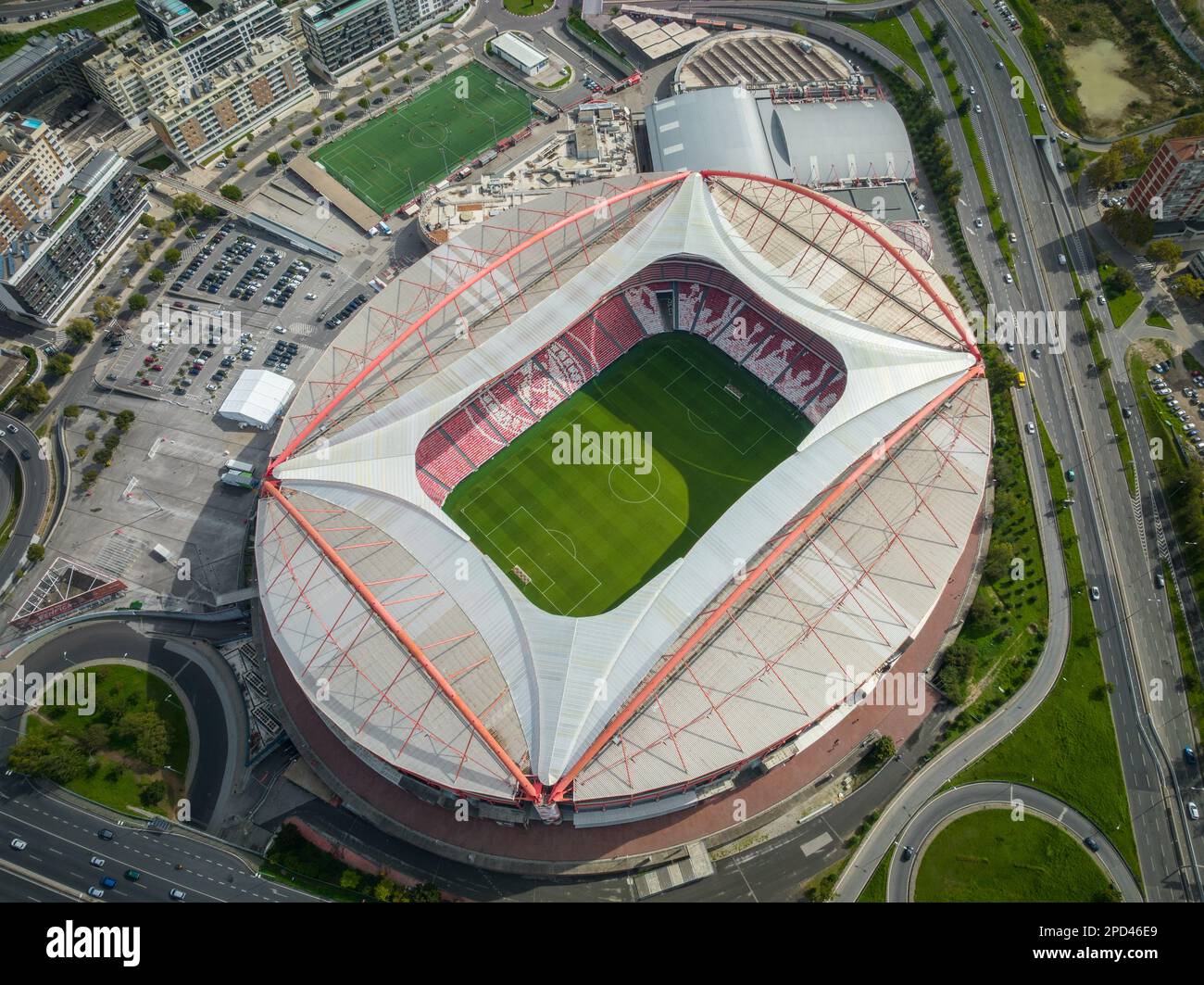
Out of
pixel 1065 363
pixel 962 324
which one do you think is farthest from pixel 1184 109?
pixel 962 324

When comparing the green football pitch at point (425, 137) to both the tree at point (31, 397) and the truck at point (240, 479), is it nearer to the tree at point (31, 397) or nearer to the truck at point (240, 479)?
the truck at point (240, 479)

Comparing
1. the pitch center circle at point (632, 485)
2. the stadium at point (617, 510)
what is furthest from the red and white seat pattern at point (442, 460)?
the pitch center circle at point (632, 485)

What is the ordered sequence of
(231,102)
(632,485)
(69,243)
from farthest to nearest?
(231,102) < (69,243) < (632,485)

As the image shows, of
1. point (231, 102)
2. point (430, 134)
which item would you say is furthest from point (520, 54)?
point (231, 102)

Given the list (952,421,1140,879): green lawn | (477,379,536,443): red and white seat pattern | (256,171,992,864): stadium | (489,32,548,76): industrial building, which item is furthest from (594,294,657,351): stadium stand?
(952,421,1140,879): green lawn

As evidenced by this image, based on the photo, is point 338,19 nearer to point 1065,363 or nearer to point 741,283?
point 741,283

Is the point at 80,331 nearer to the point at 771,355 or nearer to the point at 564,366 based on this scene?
the point at 564,366
